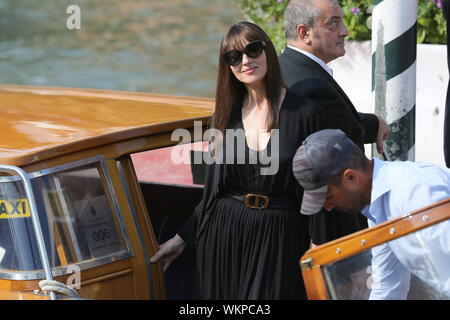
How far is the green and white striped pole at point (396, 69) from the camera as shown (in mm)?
4621

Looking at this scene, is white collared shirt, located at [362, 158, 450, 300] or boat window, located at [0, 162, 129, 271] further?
boat window, located at [0, 162, 129, 271]

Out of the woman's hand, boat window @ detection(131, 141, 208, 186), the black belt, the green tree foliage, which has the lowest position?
the woman's hand

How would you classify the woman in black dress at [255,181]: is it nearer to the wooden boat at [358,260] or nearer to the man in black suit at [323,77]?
the man in black suit at [323,77]

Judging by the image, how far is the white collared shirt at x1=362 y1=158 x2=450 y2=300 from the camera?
2.72 meters

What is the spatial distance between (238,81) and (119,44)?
585 inches

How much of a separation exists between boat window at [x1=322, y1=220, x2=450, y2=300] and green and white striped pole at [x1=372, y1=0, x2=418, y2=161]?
1.99 m

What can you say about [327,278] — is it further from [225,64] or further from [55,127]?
[55,127]

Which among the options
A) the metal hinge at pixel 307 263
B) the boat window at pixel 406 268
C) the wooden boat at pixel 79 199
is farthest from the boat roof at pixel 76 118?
the boat window at pixel 406 268

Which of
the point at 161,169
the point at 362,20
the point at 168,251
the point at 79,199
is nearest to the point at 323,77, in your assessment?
the point at 168,251

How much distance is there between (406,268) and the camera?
2820 millimetres

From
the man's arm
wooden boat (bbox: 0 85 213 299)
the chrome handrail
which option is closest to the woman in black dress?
wooden boat (bbox: 0 85 213 299)

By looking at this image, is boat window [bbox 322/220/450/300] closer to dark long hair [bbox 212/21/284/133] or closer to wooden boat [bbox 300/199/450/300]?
wooden boat [bbox 300/199/450/300]

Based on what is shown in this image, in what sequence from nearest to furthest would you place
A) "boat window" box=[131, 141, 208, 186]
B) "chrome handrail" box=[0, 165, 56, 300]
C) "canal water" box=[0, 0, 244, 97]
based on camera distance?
"chrome handrail" box=[0, 165, 56, 300]
"boat window" box=[131, 141, 208, 186]
"canal water" box=[0, 0, 244, 97]
